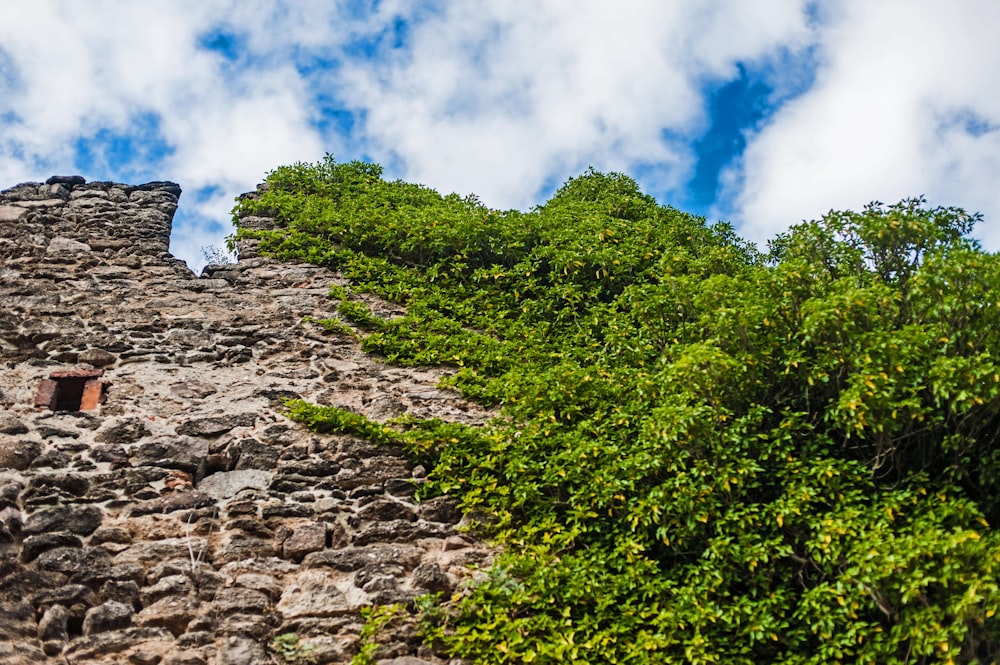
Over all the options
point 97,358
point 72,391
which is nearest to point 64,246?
point 97,358

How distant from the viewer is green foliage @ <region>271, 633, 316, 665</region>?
17.6 ft

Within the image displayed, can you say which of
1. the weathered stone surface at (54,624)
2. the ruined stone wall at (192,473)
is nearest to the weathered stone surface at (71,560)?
the ruined stone wall at (192,473)

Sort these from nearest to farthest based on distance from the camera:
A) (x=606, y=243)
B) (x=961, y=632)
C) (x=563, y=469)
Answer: (x=961, y=632) → (x=563, y=469) → (x=606, y=243)

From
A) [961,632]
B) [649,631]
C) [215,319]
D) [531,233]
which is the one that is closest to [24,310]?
[215,319]

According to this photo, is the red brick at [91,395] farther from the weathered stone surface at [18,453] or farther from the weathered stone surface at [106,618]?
the weathered stone surface at [106,618]

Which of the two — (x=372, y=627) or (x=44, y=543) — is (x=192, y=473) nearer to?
(x=44, y=543)

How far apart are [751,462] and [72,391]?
17.0 ft

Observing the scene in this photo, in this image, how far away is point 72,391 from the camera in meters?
7.59

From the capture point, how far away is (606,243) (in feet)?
30.9

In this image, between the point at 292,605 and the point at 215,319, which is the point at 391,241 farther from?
the point at 292,605

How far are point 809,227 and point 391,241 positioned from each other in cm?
413

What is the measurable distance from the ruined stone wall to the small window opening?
2 cm

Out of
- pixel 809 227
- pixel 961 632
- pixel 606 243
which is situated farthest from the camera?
pixel 606 243

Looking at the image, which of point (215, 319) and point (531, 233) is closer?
point (215, 319)
